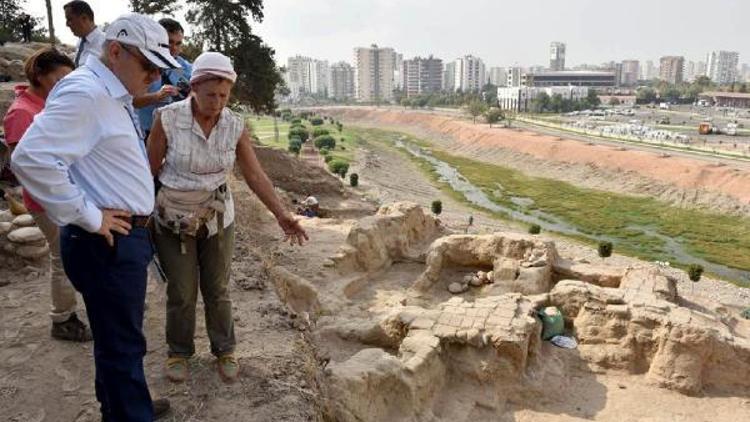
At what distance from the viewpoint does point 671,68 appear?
187 metres

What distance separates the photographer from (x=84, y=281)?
3.08 metres

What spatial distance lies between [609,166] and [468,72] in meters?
→ 137

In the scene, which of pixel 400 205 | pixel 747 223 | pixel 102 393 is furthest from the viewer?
pixel 747 223

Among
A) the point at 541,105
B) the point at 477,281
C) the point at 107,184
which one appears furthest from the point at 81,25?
the point at 541,105

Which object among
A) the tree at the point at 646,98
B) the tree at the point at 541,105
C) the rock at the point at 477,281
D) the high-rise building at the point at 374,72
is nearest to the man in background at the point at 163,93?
the rock at the point at 477,281

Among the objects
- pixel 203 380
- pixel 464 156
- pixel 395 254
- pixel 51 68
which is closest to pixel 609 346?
pixel 395 254

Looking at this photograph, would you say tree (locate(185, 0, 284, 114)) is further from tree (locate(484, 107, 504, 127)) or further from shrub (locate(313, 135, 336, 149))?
tree (locate(484, 107, 504, 127))

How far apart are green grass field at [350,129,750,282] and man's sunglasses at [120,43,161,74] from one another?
1120 inches

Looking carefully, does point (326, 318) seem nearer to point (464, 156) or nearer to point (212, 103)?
point (212, 103)

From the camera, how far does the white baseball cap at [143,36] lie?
312cm

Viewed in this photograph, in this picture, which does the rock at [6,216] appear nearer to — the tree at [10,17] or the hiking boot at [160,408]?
the hiking boot at [160,408]

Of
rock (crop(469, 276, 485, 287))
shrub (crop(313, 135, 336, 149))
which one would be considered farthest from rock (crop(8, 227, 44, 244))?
shrub (crop(313, 135, 336, 149))

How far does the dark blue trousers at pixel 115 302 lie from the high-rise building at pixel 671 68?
207 m

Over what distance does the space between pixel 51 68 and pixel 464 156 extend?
59250mm
